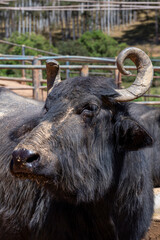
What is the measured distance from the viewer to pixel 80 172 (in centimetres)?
318

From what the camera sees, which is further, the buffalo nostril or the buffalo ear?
the buffalo ear

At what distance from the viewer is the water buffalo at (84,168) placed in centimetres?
301

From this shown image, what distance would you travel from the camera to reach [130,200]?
11.7ft

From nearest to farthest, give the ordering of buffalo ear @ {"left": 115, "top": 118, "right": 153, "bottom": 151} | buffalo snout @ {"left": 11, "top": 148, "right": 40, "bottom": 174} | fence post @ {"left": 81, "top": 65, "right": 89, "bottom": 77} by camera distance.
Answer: buffalo snout @ {"left": 11, "top": 148, "right": 40, "bottom": 174}
buffalo ear @ {"left": 115, "top": 118, "right": 153, "bottom": 151}
fence post @ {"left": 81, "top": 65, "right": 89, "bottom": 77}

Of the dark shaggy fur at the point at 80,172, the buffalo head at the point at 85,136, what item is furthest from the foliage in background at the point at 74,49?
the buffalo head at the point at 85,136

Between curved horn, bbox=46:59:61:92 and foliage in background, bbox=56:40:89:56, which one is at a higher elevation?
curved horn, bbox=46:59:61:92

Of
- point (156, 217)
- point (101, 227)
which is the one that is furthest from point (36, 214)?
point (156, 217)

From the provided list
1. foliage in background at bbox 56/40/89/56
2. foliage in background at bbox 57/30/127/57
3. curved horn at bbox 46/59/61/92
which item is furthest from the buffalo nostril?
foliage in background at bbox 56/40/89/56

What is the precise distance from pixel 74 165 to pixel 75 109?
0.46 meters

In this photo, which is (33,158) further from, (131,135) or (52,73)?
(52,73)

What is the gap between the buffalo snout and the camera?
2.72 meters

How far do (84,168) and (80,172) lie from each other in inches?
1.9

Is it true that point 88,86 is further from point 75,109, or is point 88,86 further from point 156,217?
point 156,217

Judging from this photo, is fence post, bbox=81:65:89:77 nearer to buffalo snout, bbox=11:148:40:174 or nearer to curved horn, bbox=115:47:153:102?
curved horn, bbox=115:47:153:102
